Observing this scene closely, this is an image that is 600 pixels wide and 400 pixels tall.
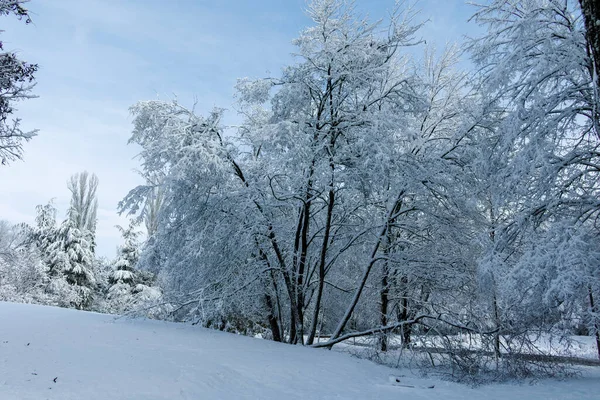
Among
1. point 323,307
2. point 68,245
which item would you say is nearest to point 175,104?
point 323,307

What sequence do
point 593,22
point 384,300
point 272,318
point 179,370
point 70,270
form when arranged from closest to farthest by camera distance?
point 593,22, point 179,370, point 272,318, point 384,300, point 70,270

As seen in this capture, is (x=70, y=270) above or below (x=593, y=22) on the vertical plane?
below

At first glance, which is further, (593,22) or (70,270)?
(70,270)

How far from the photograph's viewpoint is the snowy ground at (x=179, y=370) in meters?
4.06

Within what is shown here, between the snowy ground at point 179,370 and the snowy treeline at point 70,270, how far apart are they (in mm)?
14008

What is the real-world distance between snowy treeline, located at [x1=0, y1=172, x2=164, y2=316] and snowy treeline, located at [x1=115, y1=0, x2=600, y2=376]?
517 inches

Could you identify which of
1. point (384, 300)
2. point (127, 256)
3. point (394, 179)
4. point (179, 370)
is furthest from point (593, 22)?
point (127, 256)

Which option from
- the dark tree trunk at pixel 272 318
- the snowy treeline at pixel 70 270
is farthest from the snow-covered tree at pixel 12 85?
the snowy treeline at pixel 70 270

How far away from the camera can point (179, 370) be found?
196 inches

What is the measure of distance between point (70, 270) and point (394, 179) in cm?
2120

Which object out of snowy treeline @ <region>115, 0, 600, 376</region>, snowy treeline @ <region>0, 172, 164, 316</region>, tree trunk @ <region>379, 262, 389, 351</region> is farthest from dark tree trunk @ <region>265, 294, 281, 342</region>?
snowy treeline @ <region>0, 172, 164, 316</region>

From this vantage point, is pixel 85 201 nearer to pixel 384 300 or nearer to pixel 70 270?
pixel 70 270

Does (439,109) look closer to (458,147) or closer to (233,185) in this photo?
(458,147)

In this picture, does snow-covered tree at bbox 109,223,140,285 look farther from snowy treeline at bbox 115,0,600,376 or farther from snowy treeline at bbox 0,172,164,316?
snowy treeline at bbox 115,0,600,376
